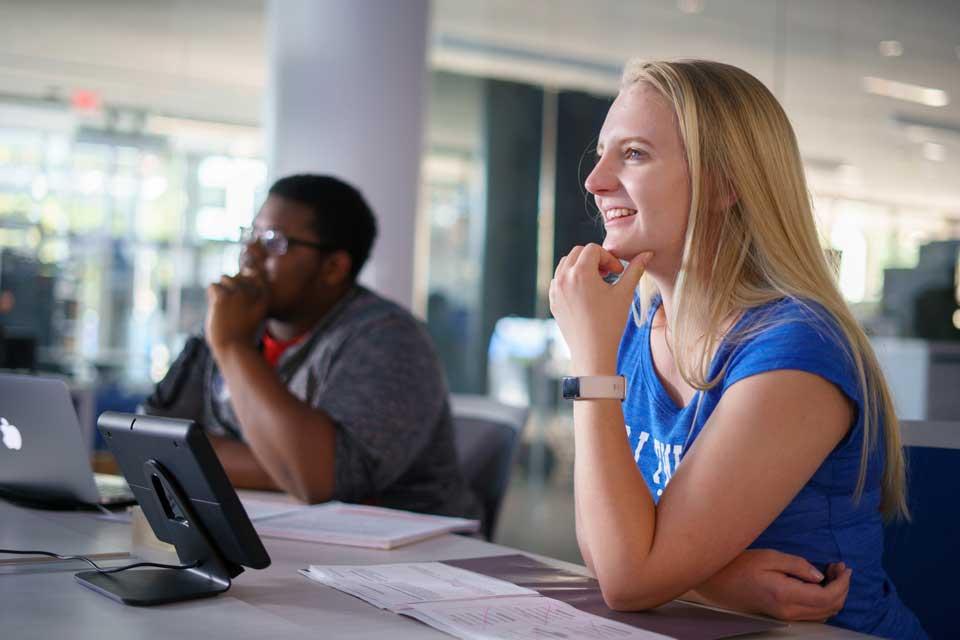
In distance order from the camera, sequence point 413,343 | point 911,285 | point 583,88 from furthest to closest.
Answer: point 583,88
point 911,285
point 413,343

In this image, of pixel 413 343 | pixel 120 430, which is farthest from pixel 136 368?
pixel 120 430

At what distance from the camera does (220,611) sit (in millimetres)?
1190

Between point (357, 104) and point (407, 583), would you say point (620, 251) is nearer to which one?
point (407, 583)

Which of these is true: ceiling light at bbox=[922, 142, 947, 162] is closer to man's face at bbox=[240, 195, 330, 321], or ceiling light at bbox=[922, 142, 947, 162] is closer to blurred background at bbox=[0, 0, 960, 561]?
blurred background at bbox=[0, 0, 960, 561]

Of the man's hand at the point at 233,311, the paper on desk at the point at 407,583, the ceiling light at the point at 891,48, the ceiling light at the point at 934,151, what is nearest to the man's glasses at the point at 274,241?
the man's hand at the point at 233,311

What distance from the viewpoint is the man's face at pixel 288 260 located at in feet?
8.49

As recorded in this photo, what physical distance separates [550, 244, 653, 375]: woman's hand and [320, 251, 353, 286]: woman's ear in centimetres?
120

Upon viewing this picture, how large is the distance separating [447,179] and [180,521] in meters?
5.24

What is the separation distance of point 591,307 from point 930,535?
0.65 metres

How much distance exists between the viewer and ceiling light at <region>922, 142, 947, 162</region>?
4.59 m

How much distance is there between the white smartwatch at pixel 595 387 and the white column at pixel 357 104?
9.53 ft

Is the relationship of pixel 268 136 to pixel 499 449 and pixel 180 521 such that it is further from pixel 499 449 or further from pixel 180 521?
pixel 180 521

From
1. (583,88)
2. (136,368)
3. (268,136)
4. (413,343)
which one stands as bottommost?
(136,368)

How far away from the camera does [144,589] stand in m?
1.24
